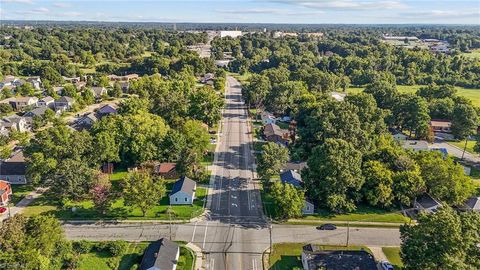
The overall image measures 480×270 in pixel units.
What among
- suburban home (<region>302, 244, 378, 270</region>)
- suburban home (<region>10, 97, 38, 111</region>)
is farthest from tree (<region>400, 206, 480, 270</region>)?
suburban home (<region>10, 97, 38, 111</region>)

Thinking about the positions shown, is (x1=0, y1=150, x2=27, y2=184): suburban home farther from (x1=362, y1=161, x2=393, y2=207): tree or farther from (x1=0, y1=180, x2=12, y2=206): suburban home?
(x1=362, y1=161, x2=393, y2=207): tree

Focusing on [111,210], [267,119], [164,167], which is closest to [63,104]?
[164,167]

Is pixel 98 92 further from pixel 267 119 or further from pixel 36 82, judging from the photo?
pixel 267 119

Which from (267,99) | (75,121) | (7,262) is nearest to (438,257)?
(7,262)

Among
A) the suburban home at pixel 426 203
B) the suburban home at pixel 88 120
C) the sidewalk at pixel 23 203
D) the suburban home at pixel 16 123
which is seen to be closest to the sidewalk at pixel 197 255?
the sidewalk at pixel 23 203

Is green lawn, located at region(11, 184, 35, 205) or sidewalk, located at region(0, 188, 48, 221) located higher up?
sidewalk, located at region(0, 188, 48, 221)

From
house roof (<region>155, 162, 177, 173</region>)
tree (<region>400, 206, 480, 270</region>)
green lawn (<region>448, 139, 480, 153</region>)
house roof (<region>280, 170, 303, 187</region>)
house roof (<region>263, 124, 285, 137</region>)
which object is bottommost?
green lawn (<region>448, 139, 480, 153</region>)

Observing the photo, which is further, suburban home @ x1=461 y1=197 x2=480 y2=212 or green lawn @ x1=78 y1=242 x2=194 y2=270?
suburban home @ x1=461 y1=197 x2=480 y2=212

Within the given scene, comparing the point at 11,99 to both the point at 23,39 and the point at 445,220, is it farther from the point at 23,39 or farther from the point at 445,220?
the point at 23,39
